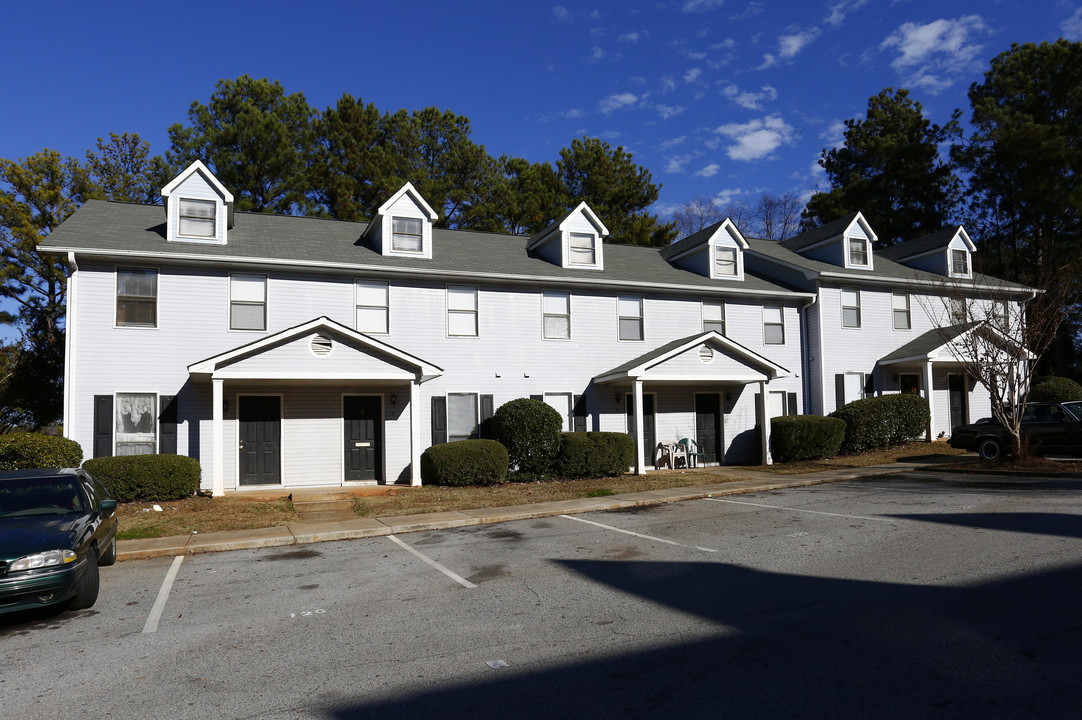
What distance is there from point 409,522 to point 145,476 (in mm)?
6561

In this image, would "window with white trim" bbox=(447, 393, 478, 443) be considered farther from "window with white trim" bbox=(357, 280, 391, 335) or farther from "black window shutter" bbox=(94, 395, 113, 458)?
"black window shutter" bbox=(94, 395, 113, 458)

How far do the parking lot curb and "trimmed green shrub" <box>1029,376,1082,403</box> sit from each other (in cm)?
1353

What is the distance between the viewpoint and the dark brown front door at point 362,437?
61.0ft

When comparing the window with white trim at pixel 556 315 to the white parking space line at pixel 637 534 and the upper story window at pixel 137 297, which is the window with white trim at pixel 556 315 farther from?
the upper story window at pixel 137 297

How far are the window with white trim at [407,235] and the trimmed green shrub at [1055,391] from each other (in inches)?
863

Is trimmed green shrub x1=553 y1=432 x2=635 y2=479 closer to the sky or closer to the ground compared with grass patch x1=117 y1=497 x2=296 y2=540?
closer to the sky

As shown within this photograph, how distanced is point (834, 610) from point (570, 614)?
8.13 feet

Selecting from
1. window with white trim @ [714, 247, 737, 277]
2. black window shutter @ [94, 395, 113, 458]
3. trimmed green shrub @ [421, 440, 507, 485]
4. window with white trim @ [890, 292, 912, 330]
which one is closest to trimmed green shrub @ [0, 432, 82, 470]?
black window shutter @ [94, 395, 113, 458]

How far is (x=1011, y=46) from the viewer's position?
3766cm

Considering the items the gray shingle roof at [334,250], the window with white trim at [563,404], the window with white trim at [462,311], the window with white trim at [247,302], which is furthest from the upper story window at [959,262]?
the window with white trim at [247,302]

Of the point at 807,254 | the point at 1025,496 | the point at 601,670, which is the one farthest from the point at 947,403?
the point at 601,670

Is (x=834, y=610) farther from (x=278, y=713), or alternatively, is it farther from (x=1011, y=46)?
(x=1011, y=46)

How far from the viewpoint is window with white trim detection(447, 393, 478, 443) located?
1953cm

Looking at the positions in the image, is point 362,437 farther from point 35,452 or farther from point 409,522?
point 35,452
